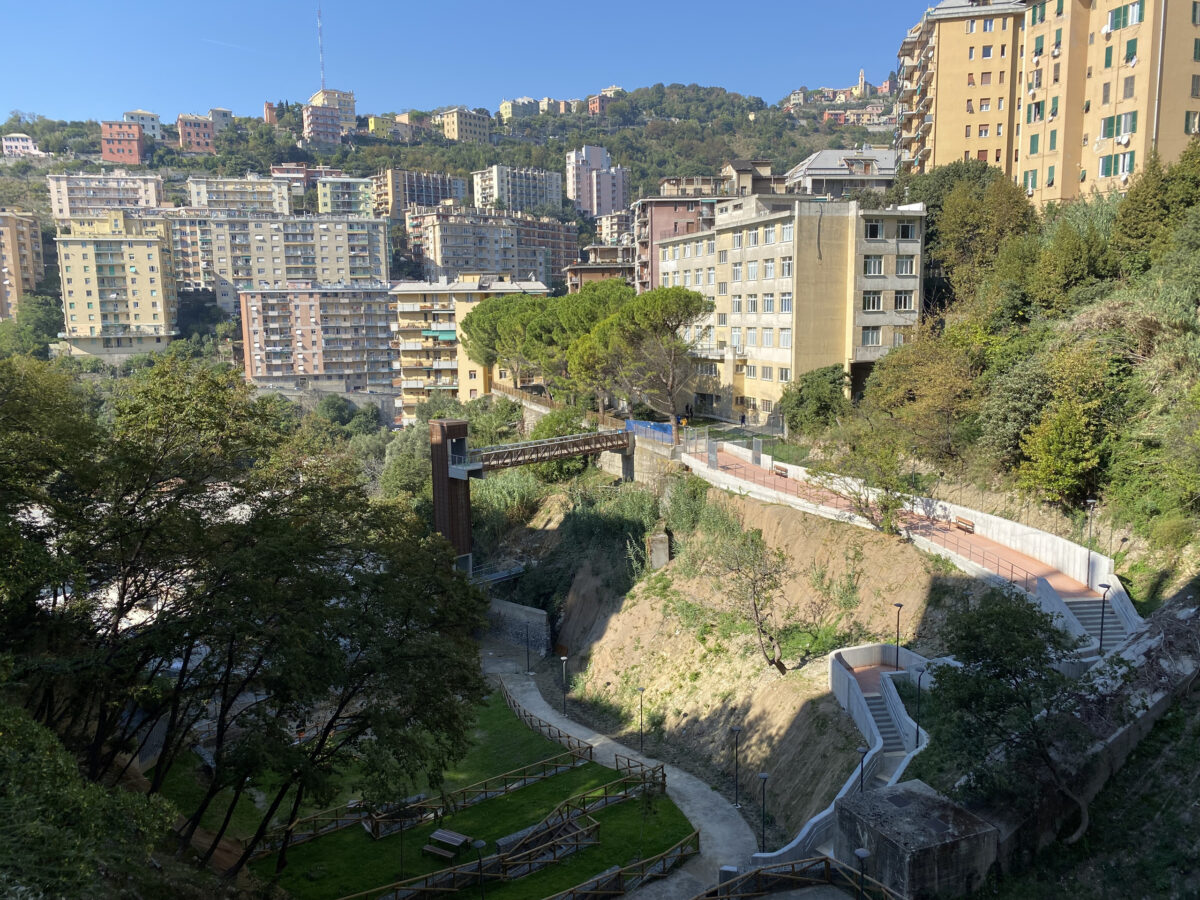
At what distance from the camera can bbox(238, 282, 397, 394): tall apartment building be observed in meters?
113

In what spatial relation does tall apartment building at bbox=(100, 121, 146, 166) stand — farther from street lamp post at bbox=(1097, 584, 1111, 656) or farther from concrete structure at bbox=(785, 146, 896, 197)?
street lamp post at bbox=(1097, 584, 1111, 656)

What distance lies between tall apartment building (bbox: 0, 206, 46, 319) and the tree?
127635 mm

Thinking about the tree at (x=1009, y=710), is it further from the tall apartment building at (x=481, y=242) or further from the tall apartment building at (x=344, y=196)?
the tall apartment building at (x=344, y=196)

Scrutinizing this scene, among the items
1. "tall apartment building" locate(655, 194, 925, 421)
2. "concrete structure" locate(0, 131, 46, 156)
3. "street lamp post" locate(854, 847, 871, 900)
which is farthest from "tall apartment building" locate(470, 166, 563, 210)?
"street lamp post" locate(854, 847, 871, 900)

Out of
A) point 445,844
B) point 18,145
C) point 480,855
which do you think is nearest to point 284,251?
point 18,145

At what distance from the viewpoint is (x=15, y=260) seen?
4651 inches

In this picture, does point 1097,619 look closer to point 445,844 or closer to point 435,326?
point 445,844

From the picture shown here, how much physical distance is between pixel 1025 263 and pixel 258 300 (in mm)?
94596

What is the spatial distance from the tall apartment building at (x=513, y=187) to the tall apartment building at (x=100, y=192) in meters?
58.1

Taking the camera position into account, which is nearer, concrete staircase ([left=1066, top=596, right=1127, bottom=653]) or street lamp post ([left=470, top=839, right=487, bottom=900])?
street lamp post ([left=470, top=839, right=487, bottom=900])

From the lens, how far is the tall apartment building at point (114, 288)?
4419 inches

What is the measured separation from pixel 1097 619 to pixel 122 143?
202 m

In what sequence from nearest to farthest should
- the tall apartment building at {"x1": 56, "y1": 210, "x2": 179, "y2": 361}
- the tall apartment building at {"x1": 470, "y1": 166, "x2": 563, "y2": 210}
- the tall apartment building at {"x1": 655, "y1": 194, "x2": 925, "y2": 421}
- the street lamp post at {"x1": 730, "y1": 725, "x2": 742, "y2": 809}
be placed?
1. the street lamp post at {"x1": 730, "y1": 725, "x2": 742, "y2": 809}
2. the tall apartment building at {"x1": 655, "y1": 194, "x2": 925, "y2": 421}
3. the tall apartment building at {"x1": 56, "y1": 210, "x2": 179, "y2": 361}
4. the tall apartment building at {"x1": 470, "y1": 166, "x2": 563, "y2": 210}

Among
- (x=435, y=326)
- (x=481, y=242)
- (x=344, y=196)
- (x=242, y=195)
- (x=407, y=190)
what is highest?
(x=407, y=190)
